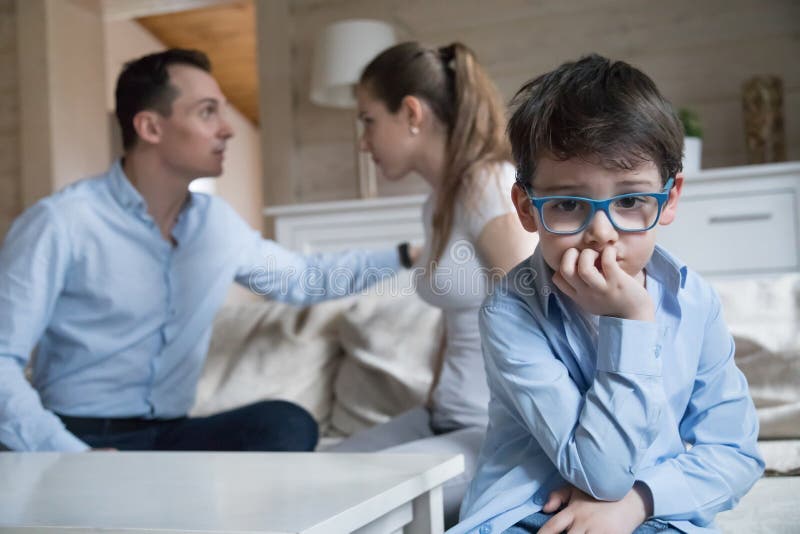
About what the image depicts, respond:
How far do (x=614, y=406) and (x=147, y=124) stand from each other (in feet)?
4.95

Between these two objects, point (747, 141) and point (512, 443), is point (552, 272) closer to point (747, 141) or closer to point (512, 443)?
point (512, 443)

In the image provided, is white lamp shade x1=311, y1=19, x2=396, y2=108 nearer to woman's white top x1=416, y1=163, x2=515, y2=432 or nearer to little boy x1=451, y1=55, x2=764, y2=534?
woman's white top x1=416, y1=163, x2=515, y2=432

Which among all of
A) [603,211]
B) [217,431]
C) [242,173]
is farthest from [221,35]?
[603,211]

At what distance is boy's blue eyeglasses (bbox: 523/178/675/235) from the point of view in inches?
34.3

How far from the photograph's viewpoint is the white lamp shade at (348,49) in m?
3.10

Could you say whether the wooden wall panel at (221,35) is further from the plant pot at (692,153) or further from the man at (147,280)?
the man at (147,280)

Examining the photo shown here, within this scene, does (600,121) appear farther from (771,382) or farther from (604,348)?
(771,382)

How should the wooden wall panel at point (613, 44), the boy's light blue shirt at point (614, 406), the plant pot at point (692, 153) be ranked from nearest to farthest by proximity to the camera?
the boy's light blue shirt at point (614, 406), the plant pot at point (692, 153), the wooden wall panel at point (613, 44)

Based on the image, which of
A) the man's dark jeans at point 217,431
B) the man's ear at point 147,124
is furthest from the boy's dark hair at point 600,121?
the man's ear at point 147,124

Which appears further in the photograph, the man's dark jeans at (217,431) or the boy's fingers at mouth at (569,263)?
the man's dark jeans at (217,431)

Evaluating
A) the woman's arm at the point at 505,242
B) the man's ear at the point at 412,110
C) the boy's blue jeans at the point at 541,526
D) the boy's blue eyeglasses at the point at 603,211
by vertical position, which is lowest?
the boy's blue jeans at the point at 541,526

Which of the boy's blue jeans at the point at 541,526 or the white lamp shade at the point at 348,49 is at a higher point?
the white lamp shade at the point at 348,49

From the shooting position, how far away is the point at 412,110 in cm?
167

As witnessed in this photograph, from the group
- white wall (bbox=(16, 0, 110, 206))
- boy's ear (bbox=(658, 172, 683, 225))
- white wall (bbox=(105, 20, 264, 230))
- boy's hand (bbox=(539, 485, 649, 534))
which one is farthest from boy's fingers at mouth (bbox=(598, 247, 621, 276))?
white wall (bbox=(105, 20, 264, 230))
